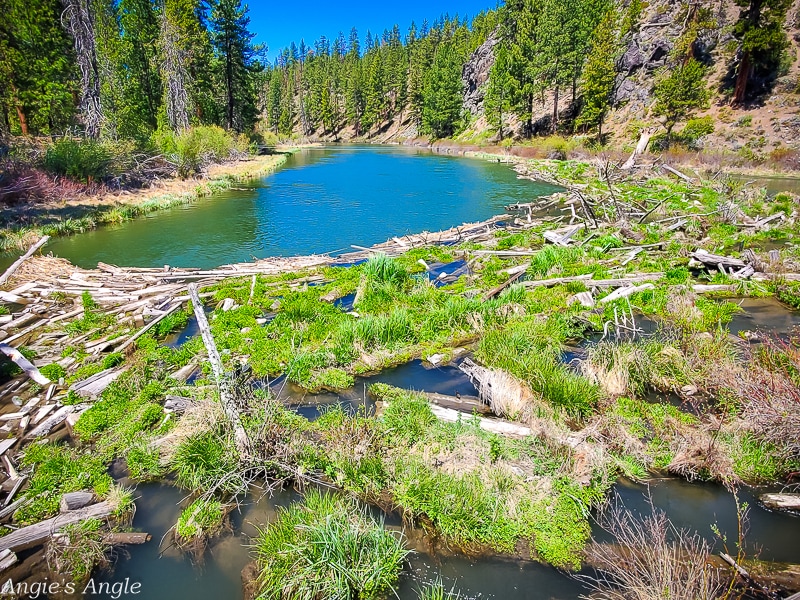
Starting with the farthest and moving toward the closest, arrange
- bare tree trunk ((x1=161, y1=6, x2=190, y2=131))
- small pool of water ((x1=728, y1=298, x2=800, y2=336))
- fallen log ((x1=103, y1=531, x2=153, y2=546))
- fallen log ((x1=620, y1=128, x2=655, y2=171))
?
bare tree trunk ((x1=161, y1=6, x2=190, y2=131)) → fallen log ((x1=620, y1=128, x2=655, y2=171)) → small pool of water ((x1=728, y1=298, x2=800, y2=336)) → fallen log ((x1=103, y1=531, x2=153, y2=546))

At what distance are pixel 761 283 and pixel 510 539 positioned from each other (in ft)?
41.0

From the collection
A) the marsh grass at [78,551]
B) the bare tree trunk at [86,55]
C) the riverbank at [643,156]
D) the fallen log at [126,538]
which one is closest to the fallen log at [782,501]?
the fallen log at [126,538]

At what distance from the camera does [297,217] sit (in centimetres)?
2633

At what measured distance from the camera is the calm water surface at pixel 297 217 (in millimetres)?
19328

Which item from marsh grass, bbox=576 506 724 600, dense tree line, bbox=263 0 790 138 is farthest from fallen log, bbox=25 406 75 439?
dense tree line, bbox=263 0 790 138

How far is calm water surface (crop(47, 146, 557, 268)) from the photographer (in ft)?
63.4

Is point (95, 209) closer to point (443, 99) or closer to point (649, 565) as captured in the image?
point (649, 565)

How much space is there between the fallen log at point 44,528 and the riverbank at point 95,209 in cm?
1735

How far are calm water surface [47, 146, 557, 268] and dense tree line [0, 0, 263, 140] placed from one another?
11.7m

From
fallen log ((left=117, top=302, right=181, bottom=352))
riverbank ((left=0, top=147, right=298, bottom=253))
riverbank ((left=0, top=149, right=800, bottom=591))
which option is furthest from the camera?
riverbank ((left=0, top=147, right=298, bottom=253))

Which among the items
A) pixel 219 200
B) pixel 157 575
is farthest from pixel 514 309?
pixel 219 200

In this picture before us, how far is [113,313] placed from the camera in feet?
37.8

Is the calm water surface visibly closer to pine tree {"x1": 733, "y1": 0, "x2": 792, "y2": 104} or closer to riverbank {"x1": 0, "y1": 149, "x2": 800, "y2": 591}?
riverbank {"x1": 0, "y1": 149, "x2": 800, "y2": 591}

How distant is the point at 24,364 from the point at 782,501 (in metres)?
13.5
